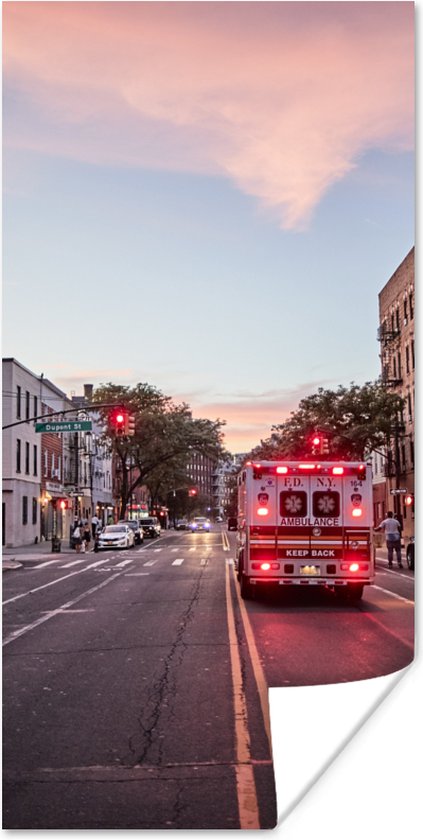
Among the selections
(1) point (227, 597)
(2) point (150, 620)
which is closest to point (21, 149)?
(2) point (150, 620)

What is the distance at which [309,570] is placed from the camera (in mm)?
17359

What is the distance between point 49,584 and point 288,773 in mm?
18631

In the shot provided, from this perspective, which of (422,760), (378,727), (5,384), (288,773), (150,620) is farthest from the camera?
(5,384)

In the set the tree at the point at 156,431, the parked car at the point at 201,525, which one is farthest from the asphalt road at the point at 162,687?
Answer: the parked car at the point at 201,525

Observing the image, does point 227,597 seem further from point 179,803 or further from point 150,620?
point 179,803

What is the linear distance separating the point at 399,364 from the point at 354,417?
16.0 ft

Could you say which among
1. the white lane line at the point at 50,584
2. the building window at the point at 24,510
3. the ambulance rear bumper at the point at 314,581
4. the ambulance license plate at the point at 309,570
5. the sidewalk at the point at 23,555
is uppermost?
the building window at the point at 24,510

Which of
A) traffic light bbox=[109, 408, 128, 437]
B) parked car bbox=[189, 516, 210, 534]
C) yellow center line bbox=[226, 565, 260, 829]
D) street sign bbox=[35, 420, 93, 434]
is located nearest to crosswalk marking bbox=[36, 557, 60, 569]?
street sign bbox=[35, 420, 93, 434]

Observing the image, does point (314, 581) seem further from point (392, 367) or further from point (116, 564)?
point (392, 367)

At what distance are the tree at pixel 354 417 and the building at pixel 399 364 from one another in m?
0.80

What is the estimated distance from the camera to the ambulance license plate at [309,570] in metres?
17.3

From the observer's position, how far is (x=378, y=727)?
29.2ft

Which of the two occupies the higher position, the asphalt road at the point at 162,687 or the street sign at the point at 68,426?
the street sign at the point at 68,426

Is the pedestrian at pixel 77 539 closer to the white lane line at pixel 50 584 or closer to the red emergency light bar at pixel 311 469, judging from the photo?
the white lane line at pixel 50 584
